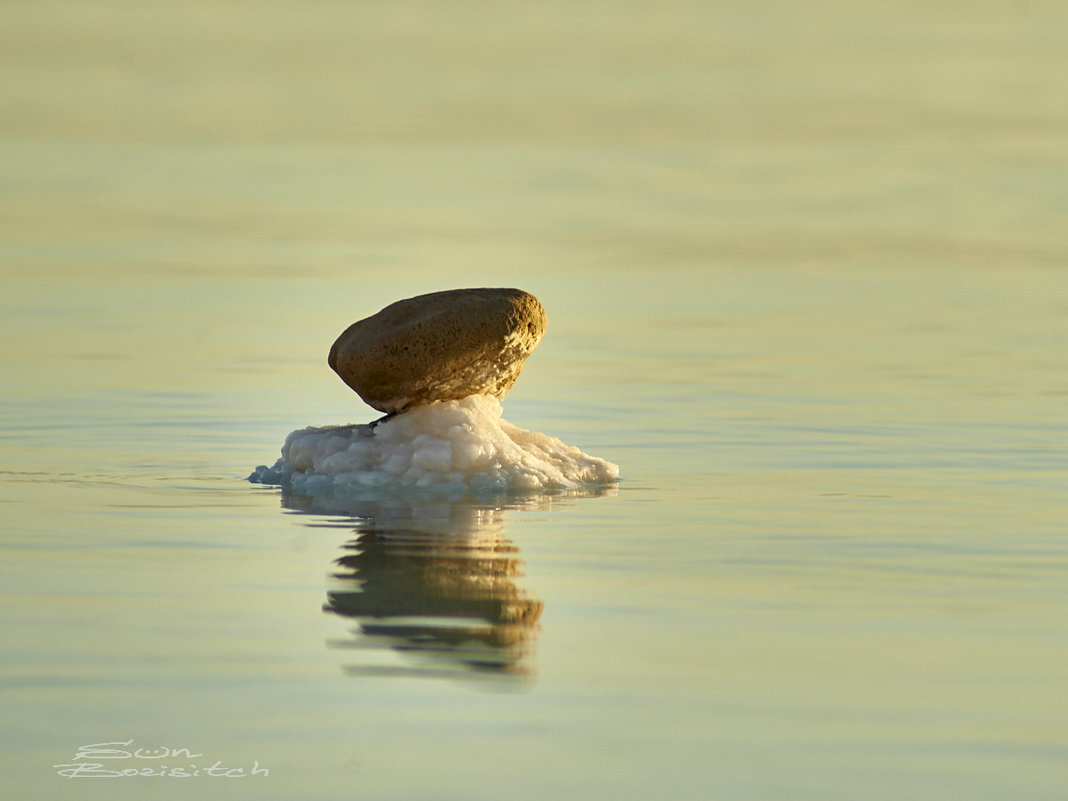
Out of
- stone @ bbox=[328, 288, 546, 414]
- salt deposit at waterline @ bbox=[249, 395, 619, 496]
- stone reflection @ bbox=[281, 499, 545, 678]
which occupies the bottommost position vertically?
stone reflection @ bbox=[281, 499, 545, 678]

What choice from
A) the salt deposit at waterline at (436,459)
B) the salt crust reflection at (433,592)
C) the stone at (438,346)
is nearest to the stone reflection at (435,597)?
the salt crust reflection at (433,592)

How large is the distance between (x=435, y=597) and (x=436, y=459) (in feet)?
15.2

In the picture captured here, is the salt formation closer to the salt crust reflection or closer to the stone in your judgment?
the stone

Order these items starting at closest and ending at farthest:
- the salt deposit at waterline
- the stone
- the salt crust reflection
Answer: the salt crust reflection, the salt deposit at waterline, the stone

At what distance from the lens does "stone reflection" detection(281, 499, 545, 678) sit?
9.15 meters

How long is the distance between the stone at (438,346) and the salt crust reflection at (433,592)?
120 centimetres

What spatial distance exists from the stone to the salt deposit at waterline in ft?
0.66

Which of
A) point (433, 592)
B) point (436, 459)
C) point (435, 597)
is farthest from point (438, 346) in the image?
point (435, 597)

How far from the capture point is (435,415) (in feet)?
51.9

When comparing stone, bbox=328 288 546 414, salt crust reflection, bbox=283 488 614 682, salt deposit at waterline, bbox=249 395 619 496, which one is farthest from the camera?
stone, bbox=328 288 546 414

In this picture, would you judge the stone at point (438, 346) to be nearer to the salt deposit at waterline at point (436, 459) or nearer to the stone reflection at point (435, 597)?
the salt deposit at waterline at point (436, 459)

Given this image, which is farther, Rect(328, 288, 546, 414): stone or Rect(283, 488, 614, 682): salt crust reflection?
Rect(328, 288, 546, 414): stone

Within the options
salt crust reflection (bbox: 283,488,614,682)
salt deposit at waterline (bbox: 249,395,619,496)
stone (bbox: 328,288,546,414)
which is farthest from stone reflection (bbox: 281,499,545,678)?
stone (bbox: 328,288,546,414)

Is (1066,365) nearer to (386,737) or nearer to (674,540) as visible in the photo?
(674,540)
